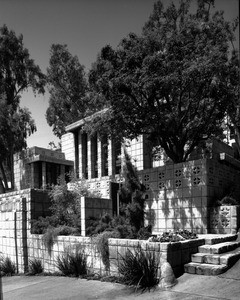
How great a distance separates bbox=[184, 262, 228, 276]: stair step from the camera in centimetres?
633

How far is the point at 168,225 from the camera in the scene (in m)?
10.2

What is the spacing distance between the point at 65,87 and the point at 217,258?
2307 cm

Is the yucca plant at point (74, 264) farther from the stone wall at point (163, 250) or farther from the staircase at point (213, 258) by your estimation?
the staircase at point (213, 258)

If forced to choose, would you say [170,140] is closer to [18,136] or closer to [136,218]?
[136,218]

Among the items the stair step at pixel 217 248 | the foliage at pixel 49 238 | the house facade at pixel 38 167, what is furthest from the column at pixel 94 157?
the stair step at pixel 217 248

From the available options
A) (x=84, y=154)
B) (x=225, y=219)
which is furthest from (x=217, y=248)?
(x=84, y=154)

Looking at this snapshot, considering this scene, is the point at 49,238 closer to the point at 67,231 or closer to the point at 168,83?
the point at 67,231

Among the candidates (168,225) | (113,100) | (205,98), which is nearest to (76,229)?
(168,225)

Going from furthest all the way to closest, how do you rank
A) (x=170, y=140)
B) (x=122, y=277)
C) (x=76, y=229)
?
(x=170, y=140)
(x=76, y=229)
(x=122, y=277)

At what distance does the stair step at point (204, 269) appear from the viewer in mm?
6332

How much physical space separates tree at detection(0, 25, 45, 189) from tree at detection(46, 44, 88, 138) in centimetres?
370

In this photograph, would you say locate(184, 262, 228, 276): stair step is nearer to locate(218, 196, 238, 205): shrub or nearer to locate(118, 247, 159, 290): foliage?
locate(118, 247, 159, 290): foliage

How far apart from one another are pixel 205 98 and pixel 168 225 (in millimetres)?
4273

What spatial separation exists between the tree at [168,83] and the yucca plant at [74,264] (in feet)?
15.5
